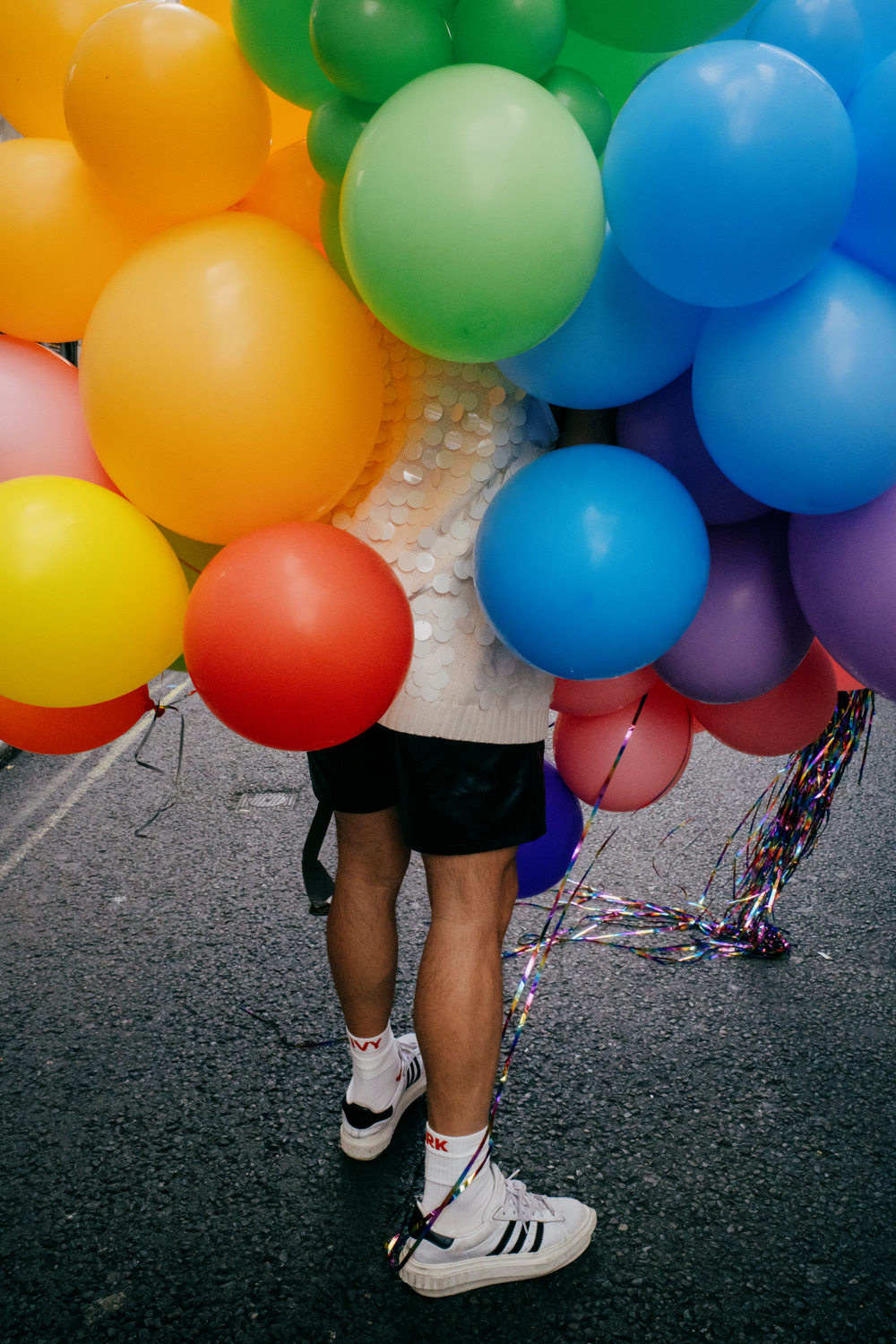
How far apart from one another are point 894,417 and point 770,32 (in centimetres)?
41

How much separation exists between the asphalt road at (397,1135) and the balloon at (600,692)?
0.83m

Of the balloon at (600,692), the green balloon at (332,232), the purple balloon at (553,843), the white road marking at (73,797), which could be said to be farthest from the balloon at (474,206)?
the white road marking at (73,797)

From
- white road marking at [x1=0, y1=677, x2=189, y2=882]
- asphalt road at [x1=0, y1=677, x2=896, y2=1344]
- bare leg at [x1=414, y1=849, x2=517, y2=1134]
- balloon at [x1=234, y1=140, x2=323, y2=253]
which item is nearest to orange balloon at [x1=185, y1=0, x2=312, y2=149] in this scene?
balloon at [x1=234, y1=140, x2=323, y2=253]

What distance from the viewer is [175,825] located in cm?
312

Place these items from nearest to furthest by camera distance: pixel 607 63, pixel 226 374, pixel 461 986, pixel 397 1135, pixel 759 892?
pixel 226 374, pixel 607 63, pixel 461 986, pixel 397 1135, pixel 759 892

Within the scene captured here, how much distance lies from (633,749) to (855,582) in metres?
0.63

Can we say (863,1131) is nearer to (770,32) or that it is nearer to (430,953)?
(430,953)

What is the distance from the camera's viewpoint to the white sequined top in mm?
1122

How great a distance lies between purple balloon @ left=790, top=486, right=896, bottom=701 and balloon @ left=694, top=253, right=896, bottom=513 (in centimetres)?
6

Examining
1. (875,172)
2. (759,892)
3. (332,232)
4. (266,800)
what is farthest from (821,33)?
(266,800)

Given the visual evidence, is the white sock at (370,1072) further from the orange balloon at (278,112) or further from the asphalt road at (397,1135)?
the orange balloon at (278,112)

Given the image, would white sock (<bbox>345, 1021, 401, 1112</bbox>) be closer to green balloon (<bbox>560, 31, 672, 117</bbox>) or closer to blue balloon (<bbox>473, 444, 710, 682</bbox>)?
blue balloon (<bbox>473, 444, 710, 682</bbox>)

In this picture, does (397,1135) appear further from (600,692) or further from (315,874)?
(600,692)

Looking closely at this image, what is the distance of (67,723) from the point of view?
51.0 inches
